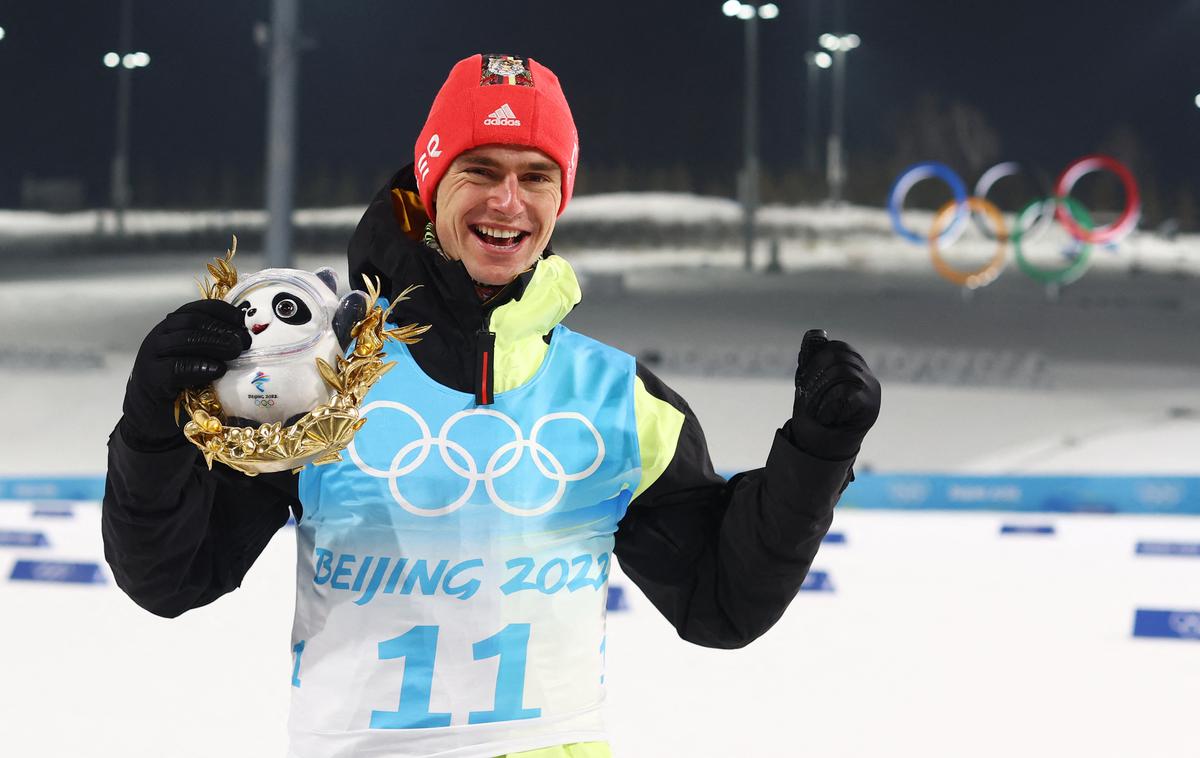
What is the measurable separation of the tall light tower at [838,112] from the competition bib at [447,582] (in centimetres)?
1338

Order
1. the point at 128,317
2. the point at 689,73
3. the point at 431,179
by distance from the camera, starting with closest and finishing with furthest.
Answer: the point at 431,179
the point at 128,317
the point at 689,73

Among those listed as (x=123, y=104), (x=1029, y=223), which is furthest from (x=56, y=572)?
(x=1029, y=223)

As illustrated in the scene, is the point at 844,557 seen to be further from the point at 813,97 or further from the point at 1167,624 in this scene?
the point at 813,97

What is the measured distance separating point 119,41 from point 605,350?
45.5ft

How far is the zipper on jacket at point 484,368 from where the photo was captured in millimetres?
1539

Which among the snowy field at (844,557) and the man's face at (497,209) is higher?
the man's face at (497,209)

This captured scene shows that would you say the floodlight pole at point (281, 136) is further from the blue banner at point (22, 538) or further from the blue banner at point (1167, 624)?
the blue banner at point (1167, 624)

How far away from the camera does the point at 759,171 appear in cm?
1473

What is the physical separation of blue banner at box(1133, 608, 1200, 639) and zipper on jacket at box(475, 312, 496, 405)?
4145mm

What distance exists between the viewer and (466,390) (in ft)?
5.11

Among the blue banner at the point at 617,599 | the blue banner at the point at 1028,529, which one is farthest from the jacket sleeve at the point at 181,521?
the blue banner at the point at 1028,529

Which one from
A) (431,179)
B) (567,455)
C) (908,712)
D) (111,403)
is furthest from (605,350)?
(111,403)

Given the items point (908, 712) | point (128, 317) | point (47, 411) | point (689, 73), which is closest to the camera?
point (908, 712)

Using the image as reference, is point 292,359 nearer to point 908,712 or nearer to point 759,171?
point 908,712
